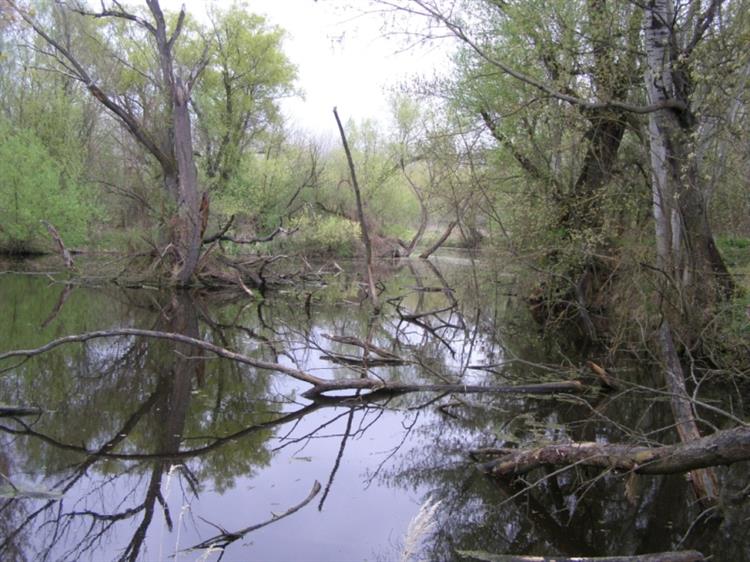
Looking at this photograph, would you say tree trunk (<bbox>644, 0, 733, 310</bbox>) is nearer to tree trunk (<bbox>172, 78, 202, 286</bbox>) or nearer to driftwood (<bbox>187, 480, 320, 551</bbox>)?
driftwood (<bbox>187, 480, 320, 551</bbox>)

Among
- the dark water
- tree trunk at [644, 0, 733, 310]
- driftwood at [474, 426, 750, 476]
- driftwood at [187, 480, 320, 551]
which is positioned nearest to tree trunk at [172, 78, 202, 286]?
the dark water

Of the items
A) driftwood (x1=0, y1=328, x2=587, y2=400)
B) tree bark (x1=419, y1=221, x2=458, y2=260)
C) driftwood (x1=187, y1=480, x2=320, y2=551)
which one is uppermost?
tree bark (x1=419, y1=221, x2=458, y2=260)

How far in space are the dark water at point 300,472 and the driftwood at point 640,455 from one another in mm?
168

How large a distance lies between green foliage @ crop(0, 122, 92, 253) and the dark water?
15992mm

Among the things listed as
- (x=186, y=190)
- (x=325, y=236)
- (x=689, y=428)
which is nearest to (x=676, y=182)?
(x=689, y=428)

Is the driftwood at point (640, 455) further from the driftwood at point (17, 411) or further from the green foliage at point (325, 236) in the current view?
the green foliage at point (325, 236)

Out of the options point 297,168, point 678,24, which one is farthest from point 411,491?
point 297,168

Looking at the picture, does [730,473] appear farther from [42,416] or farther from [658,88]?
[42,416]

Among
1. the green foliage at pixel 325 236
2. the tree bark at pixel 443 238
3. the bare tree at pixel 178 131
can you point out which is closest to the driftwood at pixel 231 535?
the tree bark at pixel 443 238

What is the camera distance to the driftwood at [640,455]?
11.9 feet

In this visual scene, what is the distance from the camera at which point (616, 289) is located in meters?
10.1

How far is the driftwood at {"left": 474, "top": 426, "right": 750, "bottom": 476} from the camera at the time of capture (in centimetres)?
362

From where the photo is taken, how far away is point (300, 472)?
17.3 ft

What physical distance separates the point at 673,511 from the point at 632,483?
19.0 inches
